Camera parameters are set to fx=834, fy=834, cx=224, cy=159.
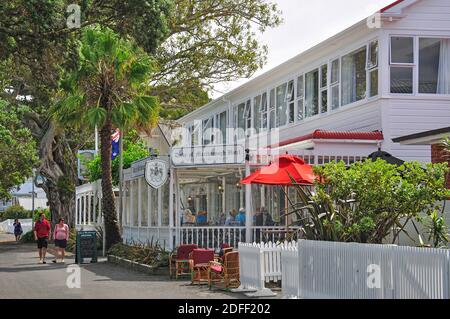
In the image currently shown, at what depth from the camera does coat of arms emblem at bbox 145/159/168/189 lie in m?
24.7

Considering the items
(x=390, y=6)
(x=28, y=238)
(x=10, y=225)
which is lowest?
(x=10, y=225)

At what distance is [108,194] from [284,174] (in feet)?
39.1

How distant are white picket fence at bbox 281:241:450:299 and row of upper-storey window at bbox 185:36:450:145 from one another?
10.5 meters

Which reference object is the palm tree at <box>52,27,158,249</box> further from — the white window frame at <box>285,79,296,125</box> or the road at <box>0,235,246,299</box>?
the road at <box>0,235,246,299</box>

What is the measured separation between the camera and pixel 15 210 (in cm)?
10050

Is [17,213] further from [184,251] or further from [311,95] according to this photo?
[184,251]

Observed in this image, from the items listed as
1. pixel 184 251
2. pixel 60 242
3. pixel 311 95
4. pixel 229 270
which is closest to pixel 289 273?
pixel 229 270

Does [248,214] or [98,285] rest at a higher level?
[248,214]

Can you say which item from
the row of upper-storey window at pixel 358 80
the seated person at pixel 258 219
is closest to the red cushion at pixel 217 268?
the seated person at pixel 258 219

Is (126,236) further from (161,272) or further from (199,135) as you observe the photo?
(199,135)

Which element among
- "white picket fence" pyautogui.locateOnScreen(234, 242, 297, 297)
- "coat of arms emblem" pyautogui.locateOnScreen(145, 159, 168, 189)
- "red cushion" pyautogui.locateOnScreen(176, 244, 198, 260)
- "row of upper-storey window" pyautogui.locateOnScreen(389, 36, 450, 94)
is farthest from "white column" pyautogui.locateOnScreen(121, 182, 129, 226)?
"white picket fence" pyautogui.locateOnScreen(234, 242, 297, 297)

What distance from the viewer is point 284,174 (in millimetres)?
19703

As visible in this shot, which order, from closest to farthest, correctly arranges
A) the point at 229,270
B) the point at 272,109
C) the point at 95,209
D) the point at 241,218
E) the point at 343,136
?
1. the point at 229,270
2. the point at 343,136
3. the point at 241,218
4. the point at 272,109
5. the point at 95,209
